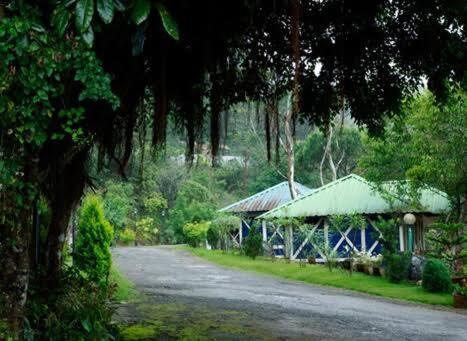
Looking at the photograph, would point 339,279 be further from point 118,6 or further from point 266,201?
point 266,201

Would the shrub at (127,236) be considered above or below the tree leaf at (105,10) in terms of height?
below

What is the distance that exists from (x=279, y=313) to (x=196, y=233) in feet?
77.6

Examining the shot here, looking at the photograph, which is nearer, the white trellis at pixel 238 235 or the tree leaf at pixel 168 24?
the tree leaf at pixel 168 24

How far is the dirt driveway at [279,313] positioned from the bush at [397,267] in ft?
6.64

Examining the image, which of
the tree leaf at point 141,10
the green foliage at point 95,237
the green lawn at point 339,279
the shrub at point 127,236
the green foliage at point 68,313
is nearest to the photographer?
the tree leaf at point 141,10

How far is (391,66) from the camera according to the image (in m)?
7.71

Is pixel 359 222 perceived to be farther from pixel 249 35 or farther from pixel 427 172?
pixel 249 35

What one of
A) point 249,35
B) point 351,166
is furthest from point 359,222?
point 351,166

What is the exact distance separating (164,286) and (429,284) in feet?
21.2

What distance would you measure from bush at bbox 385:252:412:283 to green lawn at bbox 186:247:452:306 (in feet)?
0.85

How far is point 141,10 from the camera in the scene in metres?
3.29

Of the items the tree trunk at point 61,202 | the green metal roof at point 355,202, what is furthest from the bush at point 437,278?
the tree trunk at point 61,202

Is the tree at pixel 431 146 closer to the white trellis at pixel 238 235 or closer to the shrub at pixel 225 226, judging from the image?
the shrub at pixel 225 226

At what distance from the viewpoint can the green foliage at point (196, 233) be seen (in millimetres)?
33531
